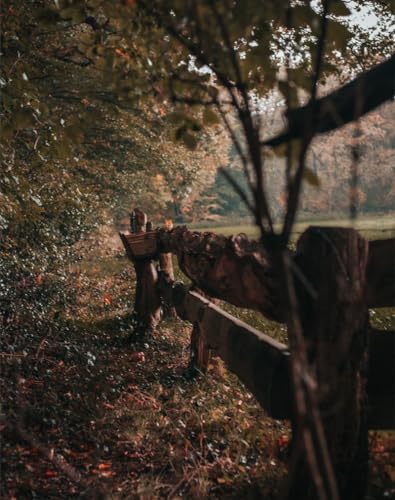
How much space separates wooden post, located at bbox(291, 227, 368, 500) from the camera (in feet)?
8.20

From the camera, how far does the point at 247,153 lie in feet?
5.91

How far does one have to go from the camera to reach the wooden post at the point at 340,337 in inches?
98.4

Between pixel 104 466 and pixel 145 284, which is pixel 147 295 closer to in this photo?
pixel 145 284

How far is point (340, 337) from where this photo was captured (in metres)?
2.51

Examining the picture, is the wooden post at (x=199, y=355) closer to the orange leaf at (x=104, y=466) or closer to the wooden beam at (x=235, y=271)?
the wooden beam at (x=235, y=271)

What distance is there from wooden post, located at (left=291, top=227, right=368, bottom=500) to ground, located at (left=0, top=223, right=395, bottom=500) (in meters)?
0.48

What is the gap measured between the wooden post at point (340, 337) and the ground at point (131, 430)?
480 mm

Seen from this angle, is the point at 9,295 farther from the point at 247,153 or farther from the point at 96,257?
the point at 96,257

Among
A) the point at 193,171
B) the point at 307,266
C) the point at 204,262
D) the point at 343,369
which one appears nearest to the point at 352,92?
the point at 307,266

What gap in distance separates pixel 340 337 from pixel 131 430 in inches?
101

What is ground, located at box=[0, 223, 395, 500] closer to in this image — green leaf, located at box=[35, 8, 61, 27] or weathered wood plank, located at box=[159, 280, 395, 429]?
weathered wood plank, located at box=[159, 280, 395, 429]

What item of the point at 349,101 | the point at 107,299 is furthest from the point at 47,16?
the point at 107,299

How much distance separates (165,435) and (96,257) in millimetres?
15635

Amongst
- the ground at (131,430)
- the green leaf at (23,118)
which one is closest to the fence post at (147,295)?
the ground at (131,430)
